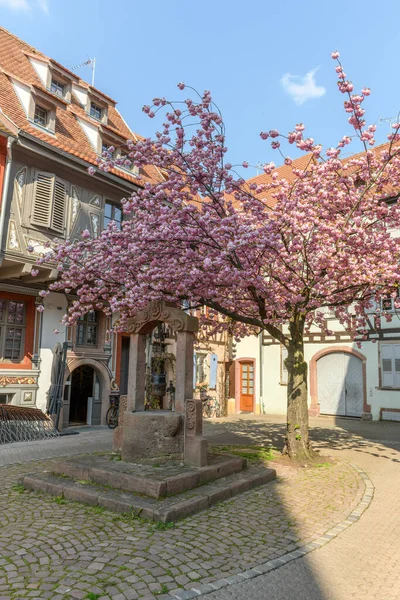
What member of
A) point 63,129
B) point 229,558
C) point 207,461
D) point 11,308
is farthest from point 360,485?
point 63,129

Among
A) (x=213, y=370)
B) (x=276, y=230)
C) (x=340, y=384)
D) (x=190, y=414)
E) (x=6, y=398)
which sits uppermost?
(x=276, y=230)

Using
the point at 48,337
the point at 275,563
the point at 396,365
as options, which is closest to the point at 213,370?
the point at 396,365

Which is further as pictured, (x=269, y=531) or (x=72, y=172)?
(x=72, y=172)

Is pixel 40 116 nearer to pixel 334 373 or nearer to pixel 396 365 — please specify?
pixel 334 373

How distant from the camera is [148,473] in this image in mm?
6227

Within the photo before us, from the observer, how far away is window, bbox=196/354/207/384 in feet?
63.3

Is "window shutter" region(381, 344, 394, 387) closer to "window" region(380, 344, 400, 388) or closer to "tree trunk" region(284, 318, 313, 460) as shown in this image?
"window" region(380, 344, 400, 388)

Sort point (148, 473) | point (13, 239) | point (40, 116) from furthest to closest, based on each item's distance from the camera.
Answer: point (40, 116), point (13, 239), point (148, 473)

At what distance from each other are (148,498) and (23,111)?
39.4ft

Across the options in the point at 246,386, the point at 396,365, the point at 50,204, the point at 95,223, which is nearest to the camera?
the point at 50,204

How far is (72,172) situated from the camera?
13.6 m

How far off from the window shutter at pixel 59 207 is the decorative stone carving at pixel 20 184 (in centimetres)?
95

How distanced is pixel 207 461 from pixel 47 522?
8.94 feet

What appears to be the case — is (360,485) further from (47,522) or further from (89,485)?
(47,522)
